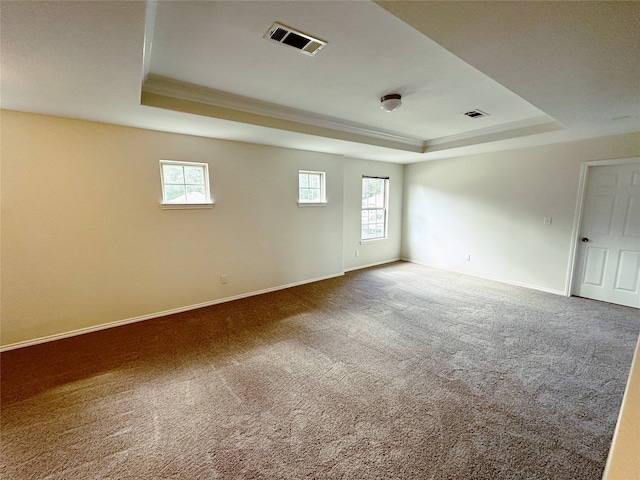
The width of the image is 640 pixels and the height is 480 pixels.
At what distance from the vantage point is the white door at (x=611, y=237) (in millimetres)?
3592

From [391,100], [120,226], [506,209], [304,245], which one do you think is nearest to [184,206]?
[120,226]

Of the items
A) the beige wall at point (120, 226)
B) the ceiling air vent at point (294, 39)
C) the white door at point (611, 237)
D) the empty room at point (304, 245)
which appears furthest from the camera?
the white door at point (611, 237)

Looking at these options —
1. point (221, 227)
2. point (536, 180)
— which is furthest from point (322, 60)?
point (536, 180)

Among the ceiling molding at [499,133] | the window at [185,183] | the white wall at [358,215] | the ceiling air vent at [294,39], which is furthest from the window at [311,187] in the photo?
the ceiling air vent at [294,39]

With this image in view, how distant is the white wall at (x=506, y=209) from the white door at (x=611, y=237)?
0.64 ft

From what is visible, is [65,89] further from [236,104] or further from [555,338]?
[555,338]

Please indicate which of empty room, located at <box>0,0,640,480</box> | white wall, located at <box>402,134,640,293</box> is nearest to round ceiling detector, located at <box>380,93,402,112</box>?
empty room, located at <box>0,0,640,480</box>

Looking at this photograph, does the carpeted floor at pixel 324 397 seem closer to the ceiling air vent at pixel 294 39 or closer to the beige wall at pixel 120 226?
the beige wall at pixel 120 226

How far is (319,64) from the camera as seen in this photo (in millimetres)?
2125

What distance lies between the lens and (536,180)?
430 cm

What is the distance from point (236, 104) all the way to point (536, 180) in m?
4.61

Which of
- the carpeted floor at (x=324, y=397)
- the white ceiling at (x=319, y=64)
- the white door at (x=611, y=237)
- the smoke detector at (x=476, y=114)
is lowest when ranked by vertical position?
the carpeted floor at (x=324, y=397)

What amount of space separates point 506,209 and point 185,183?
203 inches

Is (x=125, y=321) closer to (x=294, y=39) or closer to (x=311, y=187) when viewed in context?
(x=311, y=187)
